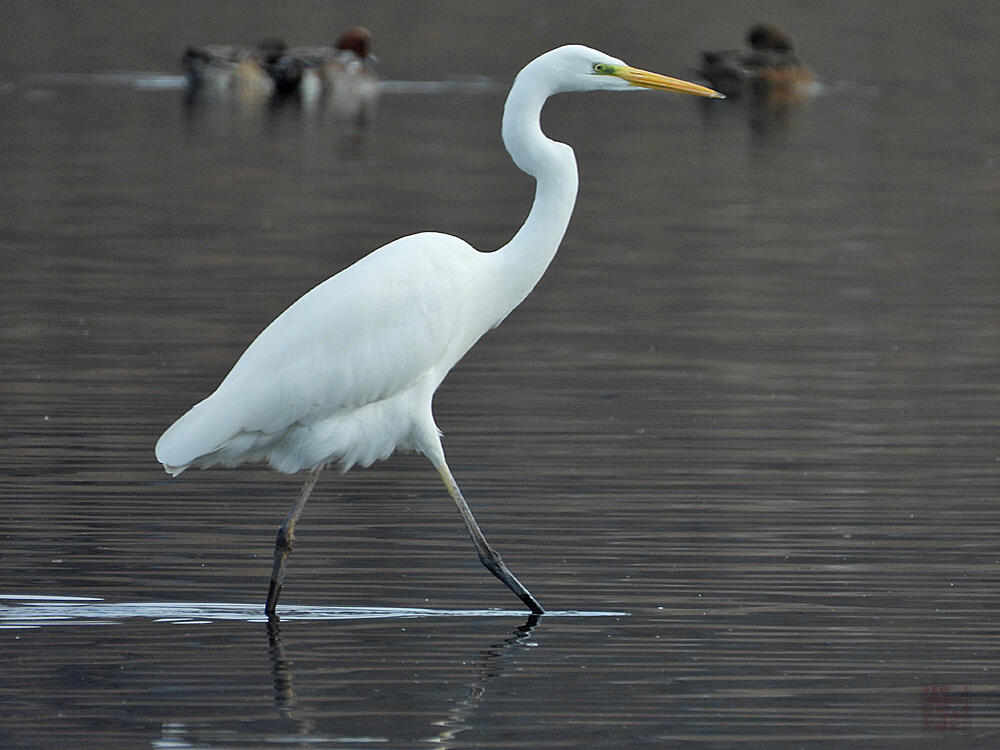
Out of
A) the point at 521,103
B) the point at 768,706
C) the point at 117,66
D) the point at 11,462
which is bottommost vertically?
the point at 117,66

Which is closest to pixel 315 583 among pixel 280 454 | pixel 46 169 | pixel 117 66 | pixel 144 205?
pixel 280 454

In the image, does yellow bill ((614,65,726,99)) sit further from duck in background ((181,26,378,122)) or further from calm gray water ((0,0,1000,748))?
duck in background ((181,26,378,122))


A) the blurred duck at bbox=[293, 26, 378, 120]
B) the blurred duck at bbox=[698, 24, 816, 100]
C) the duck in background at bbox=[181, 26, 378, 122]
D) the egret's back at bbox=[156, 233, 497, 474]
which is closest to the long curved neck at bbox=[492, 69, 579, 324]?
the egret's back at bbox=[156, 233, 497, 474]

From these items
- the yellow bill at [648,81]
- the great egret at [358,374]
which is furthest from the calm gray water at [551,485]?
the yellow bill at [648,81]

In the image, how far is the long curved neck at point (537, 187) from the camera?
877cm

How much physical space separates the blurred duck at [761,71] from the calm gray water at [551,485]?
44.9ft

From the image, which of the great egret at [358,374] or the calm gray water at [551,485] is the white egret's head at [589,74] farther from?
the calm gray water at [551,485]

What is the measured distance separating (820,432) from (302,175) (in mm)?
15523

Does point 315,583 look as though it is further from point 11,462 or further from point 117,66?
point 117,66

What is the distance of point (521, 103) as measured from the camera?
8773 millimetres

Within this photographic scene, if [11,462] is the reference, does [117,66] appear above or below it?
below

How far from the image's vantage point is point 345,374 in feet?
27.7

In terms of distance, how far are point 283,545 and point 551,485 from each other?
83.9 inches

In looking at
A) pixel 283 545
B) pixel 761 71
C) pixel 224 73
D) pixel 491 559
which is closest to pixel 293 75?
pixel 224 73
